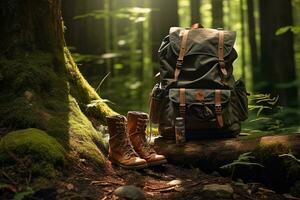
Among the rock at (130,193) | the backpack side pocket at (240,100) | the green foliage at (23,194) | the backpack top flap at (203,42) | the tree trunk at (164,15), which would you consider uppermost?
the tree trunk at (164,15)

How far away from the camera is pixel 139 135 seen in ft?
14.2

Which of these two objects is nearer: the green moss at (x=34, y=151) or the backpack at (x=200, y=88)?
the green moss at (x=34, y=151)

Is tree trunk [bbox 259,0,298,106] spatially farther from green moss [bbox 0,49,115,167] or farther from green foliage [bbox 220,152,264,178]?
green moss [bbox 0,49,115,167]

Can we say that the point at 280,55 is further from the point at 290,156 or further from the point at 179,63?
the point at 290,156

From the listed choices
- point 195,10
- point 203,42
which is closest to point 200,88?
point 203,42

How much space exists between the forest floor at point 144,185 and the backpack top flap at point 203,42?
47.1 inches

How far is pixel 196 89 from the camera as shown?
14.7 ft

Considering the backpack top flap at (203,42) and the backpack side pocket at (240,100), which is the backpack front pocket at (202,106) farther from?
the backpack top flap at (203,42)

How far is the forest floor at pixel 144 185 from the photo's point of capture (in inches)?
127

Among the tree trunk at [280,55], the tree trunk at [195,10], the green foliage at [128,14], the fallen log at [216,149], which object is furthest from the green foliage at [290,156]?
the tree trunk at [195,10]

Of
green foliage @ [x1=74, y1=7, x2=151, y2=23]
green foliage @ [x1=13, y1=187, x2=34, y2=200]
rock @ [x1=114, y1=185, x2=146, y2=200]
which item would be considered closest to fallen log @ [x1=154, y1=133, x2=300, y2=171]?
rock @ [x1=114, y1=185, x2=146, y2=200]

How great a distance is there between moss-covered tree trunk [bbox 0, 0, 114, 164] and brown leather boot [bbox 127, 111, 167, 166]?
0.35 meters

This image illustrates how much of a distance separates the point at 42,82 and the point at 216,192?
200 cm

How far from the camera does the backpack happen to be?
175 inches
